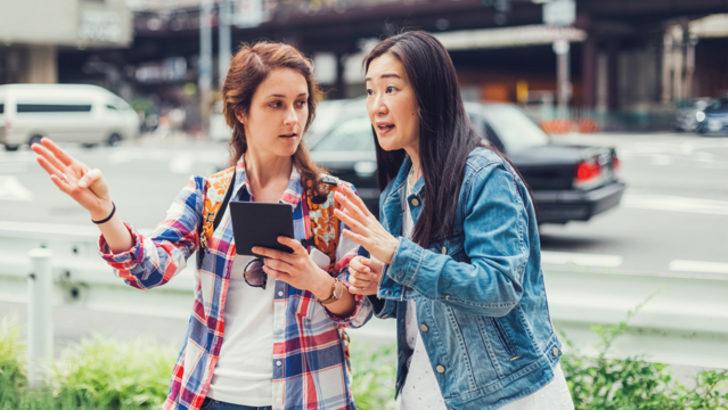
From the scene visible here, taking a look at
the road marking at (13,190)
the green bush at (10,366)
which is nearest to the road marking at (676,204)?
the green bush at (10,366)

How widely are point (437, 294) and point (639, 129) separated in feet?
127

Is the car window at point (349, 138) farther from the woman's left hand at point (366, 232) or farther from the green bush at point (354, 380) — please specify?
the woman's left hand at point (366, 232)

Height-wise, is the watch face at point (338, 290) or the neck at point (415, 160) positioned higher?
the neck at point (415, 160)

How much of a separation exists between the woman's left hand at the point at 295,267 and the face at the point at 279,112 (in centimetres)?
34

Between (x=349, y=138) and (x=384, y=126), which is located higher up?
(x=349, y=138)

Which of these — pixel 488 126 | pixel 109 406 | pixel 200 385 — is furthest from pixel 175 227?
pixel 488 126

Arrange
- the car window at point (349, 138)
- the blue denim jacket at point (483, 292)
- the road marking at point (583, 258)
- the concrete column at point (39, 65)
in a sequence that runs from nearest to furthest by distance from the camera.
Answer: the blue denim jacket at point (483, 292) → the road marking at point (583, 258) → the car window at point (349, 138) → the concrete column at point (39, 65)

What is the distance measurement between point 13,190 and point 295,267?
15961mm

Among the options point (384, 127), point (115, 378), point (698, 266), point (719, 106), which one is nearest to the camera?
point (384, 127)

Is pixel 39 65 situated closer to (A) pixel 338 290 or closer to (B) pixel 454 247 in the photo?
(A) pixel 338 290

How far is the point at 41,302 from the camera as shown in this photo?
13.2 feet

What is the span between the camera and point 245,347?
2.22 metres

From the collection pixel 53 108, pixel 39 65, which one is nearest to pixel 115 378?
pixel 53 108

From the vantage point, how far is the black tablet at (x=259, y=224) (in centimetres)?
200
